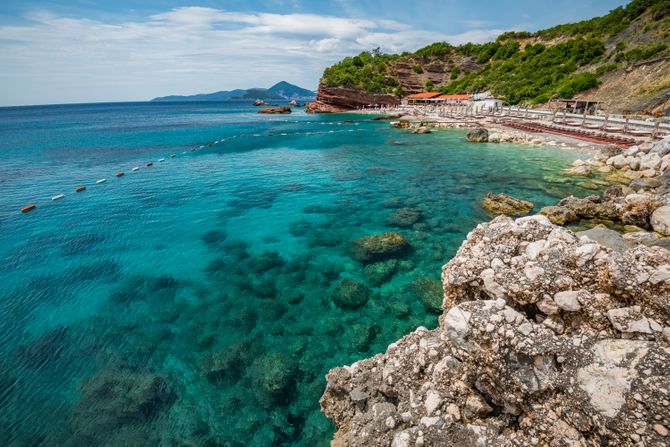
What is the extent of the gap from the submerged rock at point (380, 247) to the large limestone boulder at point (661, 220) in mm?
10751

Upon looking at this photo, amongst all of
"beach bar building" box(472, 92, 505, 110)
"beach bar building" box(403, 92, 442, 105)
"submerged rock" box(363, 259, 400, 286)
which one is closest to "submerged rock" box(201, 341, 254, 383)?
"submerged rock" box(363, 259, 400, 286)

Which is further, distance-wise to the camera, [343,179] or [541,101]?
[541,101]

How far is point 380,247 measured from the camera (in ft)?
48.9

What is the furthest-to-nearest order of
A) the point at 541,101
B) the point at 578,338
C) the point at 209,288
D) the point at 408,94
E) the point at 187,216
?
the point at 408,94 → the point at 541,101 → the point at 187,216 → the point at 209,288 → the point at 578,338

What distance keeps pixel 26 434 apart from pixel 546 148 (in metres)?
44.0

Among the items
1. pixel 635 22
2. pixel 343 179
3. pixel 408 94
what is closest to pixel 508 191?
pixel 343 179

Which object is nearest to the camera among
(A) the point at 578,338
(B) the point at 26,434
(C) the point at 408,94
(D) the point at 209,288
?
(A) the point at 578,338

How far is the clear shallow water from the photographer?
8.00 m

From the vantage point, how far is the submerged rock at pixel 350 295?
11695mm

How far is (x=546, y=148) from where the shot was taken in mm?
35312

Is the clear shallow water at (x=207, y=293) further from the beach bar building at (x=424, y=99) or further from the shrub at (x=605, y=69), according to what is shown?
the beach bar building at (x=424, y=99)

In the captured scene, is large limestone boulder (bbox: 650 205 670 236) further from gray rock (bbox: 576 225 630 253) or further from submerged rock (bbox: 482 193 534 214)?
submerged rock (bbox: 482 193 534 214)

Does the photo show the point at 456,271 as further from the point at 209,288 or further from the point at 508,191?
the point at 508,191

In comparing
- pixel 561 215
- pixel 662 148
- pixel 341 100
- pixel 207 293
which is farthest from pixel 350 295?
pixel 341 100
